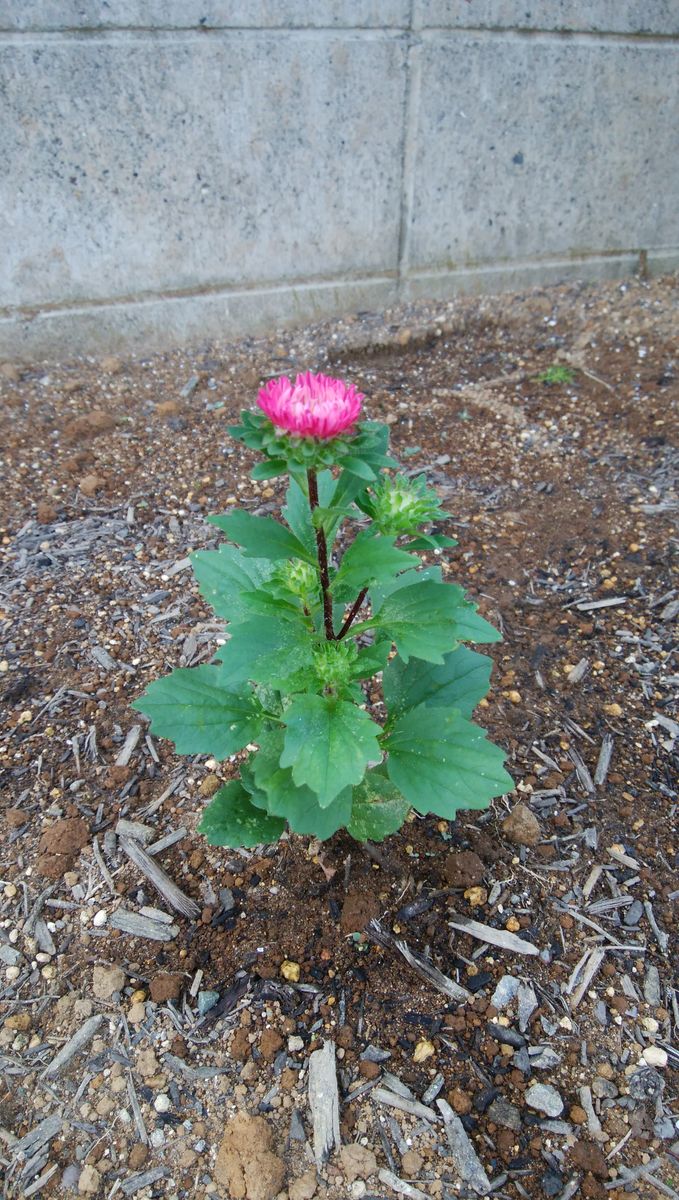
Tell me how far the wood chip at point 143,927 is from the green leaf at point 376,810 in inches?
22.3

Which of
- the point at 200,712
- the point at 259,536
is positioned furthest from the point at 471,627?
the point at 200,712

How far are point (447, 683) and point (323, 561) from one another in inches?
22.0

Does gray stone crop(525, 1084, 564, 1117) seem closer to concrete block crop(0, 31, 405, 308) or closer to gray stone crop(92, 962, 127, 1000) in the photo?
gray stone crop(92, 962, 127, 1000)

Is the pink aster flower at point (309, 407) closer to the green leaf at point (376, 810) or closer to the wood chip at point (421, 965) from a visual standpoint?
the green leaf at point (376, 810)

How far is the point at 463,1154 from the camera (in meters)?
1.65

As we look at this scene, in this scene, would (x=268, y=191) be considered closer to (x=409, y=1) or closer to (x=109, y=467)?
(x=409, y=1)

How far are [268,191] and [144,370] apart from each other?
1.12 metres

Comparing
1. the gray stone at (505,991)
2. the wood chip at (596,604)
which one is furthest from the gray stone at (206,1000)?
A: the wood chip at (596,604)

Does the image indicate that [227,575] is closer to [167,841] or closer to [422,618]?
[422,618]

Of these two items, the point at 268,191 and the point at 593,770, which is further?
the point at 268,191

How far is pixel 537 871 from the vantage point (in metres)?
2.11

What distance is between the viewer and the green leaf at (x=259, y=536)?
4.66 feet

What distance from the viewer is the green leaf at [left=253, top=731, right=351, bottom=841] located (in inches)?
61.7

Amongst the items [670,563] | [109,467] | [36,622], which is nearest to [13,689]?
[36,622]
